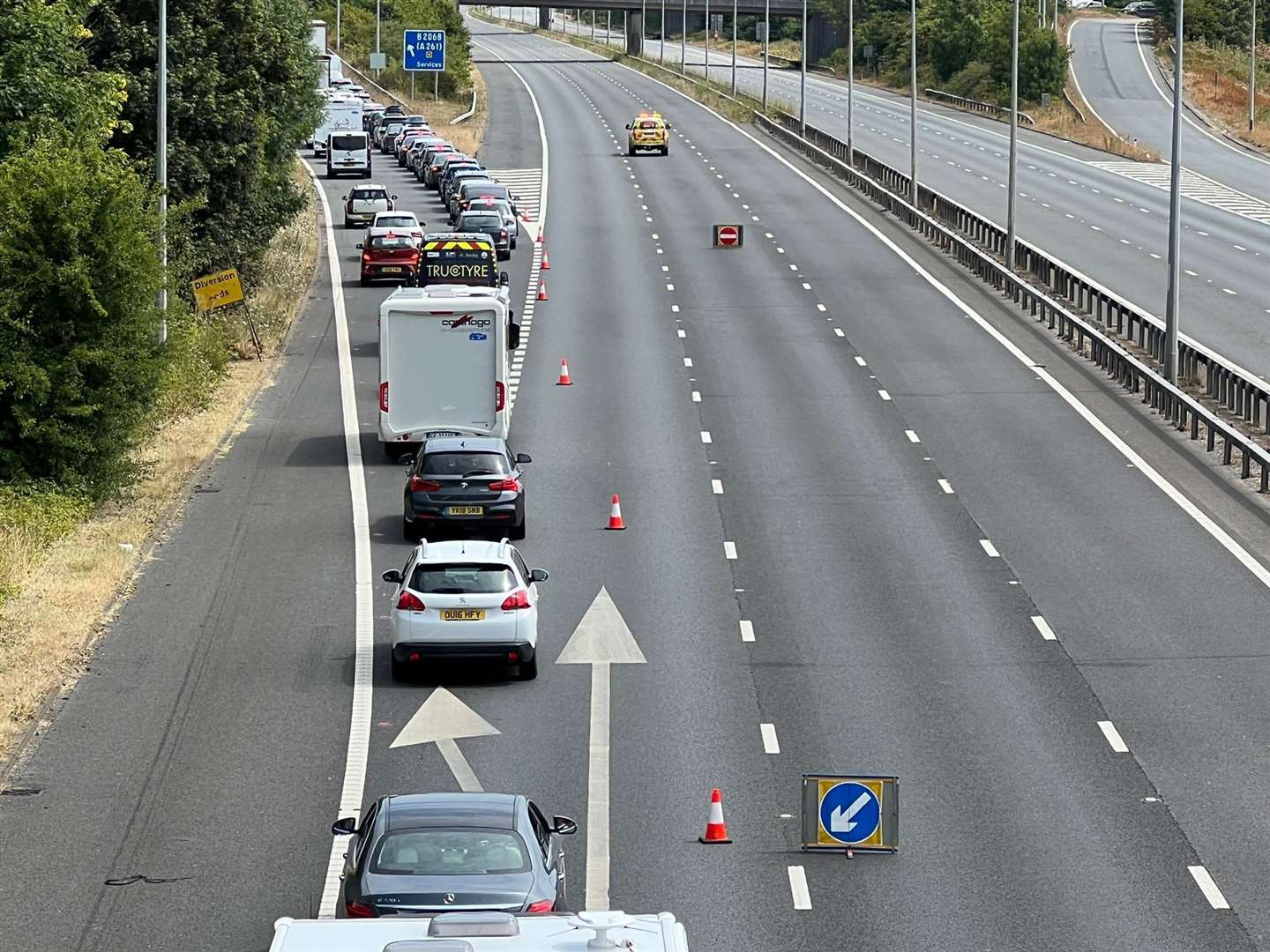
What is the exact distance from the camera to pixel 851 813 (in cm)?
1697

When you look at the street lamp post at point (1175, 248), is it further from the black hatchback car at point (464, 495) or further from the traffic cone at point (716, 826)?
the traffic cone at point (716, 826)

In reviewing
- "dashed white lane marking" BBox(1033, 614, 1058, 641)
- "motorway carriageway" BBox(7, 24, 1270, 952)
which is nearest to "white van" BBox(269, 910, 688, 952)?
"motorway carriageway" BBox(7, 24, 1270, 952)

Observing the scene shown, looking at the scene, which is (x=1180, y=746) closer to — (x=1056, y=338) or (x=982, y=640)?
(x=982, y=640)

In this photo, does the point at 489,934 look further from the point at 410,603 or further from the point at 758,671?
the point at 758,671

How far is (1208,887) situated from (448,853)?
6227 mm

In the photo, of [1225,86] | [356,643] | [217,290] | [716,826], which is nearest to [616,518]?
[356,643]

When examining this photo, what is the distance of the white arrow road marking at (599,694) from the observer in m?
16.8

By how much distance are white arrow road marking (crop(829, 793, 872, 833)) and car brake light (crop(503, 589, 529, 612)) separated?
6062mm

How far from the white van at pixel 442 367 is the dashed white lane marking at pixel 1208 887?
18.7m

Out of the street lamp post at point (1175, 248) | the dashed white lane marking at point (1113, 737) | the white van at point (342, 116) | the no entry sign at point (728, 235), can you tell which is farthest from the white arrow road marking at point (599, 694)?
the white van at point (342, 116)

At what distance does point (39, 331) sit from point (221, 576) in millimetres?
6273

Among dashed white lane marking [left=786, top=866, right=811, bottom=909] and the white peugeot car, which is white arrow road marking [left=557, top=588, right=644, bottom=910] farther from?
dashed white lane marking [left=786, top=866, right=811, bottom=909]

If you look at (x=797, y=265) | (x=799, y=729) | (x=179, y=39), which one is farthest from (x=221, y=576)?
(x=797, y=265)

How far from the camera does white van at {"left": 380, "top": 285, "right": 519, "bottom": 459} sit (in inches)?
1328
